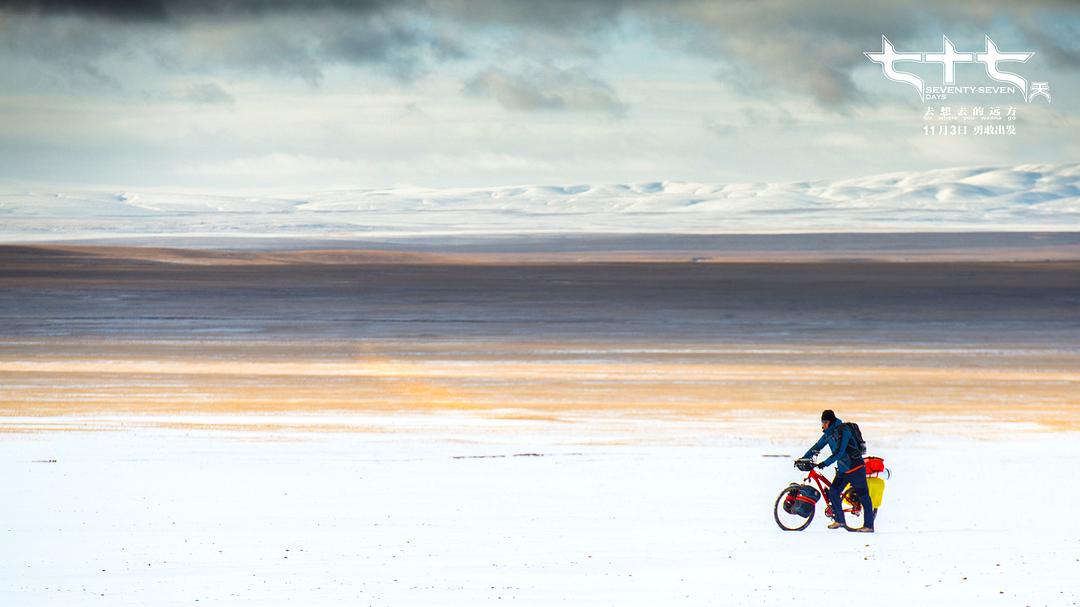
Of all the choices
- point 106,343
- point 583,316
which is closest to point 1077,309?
point 583,316

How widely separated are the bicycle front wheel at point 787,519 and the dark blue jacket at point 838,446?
34 cm

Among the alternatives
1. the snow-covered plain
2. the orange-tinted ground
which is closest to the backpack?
the snow-covered plain

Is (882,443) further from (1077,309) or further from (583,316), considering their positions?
(1077,309)

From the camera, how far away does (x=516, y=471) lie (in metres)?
13.5

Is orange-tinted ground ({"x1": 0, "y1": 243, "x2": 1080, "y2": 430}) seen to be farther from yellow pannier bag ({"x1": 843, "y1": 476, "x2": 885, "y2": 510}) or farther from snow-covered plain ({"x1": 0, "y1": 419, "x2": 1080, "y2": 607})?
yellow pannier bag ({"x1": 843, "y1": 476, "x2": 885, "y2": 510})

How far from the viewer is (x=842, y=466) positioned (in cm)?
1098

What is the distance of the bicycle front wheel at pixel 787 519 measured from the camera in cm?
1080

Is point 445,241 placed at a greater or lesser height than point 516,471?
greater

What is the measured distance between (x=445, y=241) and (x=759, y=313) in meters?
105

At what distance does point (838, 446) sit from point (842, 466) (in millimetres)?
210

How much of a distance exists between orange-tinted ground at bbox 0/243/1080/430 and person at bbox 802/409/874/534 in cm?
772

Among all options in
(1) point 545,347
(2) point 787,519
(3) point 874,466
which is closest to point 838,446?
(3) point 874,466

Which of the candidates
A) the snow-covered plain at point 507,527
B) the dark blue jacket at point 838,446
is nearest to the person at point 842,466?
the dark blue jacket at point 838,446

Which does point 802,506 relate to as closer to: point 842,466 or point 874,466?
point 842,466
